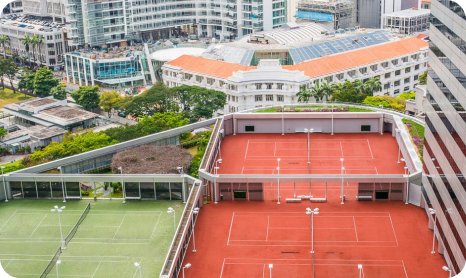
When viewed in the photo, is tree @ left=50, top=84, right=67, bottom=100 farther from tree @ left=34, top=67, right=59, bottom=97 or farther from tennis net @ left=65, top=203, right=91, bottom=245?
tennis net @ left=65, top=203, right=91, bottom=245

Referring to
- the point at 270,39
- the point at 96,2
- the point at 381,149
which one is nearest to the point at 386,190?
the point at 381,149

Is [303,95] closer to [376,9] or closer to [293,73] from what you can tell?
[293,73]

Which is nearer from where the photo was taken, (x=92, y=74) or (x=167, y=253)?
(x=167, y=253)

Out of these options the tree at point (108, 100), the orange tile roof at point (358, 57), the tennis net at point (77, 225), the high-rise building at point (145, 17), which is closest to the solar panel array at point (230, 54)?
the orange tile roof at point (358, 57)

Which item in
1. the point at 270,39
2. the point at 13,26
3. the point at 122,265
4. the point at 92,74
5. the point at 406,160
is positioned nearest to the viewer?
the point at 122,265

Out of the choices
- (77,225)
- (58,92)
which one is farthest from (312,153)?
(58,92)

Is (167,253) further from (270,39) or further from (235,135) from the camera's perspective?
(270,39)

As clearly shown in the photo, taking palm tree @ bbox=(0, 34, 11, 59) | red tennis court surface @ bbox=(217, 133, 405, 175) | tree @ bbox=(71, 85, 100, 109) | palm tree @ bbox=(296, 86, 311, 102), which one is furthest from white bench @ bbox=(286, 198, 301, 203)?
palm tree @ bbox=(0, 34, 11, 59)
